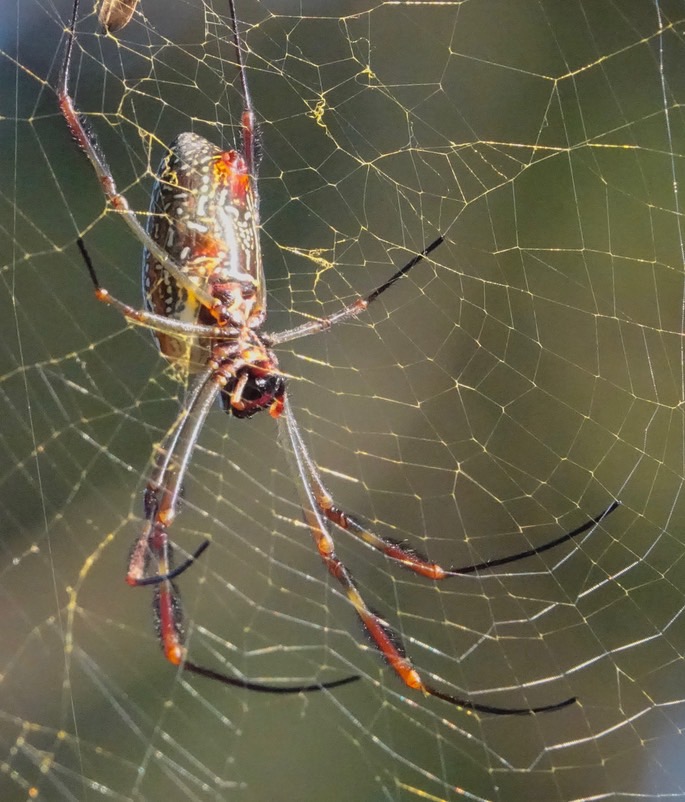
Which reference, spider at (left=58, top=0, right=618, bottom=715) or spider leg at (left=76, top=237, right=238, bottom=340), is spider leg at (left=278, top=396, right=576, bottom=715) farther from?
spider leg at (left=76, top=237, right=238, bottom=340)

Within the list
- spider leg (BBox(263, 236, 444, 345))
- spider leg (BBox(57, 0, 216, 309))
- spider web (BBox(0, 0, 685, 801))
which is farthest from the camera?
spider web (BBox(0, 0, 685, 801))

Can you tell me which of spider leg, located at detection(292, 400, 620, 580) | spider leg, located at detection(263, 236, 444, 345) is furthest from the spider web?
spider leg, located at detection(263, 236, 444, 345)

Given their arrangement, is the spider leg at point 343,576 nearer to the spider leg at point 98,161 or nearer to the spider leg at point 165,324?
the spider leg at point 165,324

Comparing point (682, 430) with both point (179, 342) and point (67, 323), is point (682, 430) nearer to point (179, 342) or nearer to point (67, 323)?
Result: point (179, 342)

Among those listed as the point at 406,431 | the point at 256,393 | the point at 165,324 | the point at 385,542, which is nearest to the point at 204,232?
the point at 165,324

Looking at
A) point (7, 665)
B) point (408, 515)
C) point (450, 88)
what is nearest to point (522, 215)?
point (450, 88)
